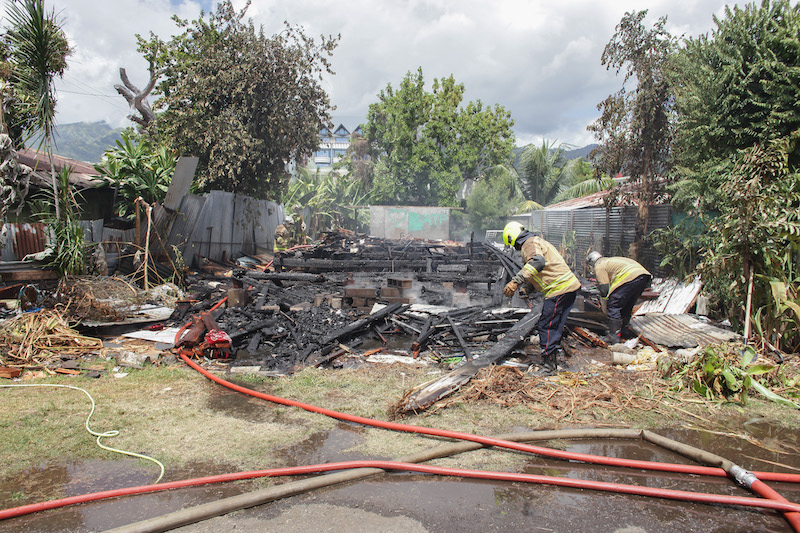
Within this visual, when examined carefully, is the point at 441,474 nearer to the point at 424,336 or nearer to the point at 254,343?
the point at 424,336

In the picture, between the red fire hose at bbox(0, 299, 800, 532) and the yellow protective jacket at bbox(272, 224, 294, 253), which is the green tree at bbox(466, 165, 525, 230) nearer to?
the yellow protective jacket at bbox(272, 224, 294, 253)

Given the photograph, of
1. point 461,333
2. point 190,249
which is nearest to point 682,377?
point 461,333

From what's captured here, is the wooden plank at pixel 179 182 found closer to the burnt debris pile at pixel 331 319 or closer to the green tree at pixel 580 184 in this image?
the burnt debris pile at pixel 331 319

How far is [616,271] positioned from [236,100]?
536 inches

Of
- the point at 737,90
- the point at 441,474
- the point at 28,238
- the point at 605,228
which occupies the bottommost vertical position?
the point at 441,474

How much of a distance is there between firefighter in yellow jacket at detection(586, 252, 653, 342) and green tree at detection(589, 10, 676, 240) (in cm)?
562

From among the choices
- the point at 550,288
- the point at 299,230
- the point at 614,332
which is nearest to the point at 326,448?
the point at 550,288

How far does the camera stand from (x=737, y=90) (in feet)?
23.5

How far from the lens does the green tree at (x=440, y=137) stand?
35.4 m

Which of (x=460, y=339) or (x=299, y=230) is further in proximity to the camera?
(x=299, y=230)

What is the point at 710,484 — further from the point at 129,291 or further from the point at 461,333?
the point at 129,291

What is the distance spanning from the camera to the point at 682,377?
4695 mm

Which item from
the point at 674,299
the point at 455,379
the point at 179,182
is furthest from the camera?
the point at 179,182

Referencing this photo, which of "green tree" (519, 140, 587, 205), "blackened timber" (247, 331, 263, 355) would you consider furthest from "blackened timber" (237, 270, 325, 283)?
"green tree" (519, 140, 587, 205)
